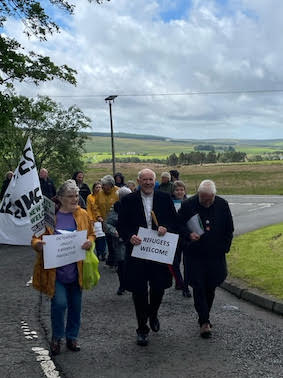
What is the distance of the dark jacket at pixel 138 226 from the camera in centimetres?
612

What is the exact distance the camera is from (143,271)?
614cm

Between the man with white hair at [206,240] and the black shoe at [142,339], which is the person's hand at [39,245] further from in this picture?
the man with white hair at [206,240]

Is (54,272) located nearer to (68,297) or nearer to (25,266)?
(68,297)

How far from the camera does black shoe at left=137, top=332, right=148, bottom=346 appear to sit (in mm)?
5910

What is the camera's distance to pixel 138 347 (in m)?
5.86

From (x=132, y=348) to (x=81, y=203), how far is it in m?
3.57

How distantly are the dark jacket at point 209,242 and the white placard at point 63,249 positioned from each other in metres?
1.34

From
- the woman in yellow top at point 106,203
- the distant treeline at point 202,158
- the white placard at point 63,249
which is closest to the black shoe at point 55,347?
the white placard at point 63,249

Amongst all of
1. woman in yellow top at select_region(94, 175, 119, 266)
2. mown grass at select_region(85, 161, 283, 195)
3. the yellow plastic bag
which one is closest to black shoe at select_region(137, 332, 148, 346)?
the yellow plastic bag

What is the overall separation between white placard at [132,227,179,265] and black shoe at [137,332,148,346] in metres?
0.85

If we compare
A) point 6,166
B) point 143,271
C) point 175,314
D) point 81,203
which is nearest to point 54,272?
point 143,271

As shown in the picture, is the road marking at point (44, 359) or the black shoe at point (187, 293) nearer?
the road marking at point (44, 359)

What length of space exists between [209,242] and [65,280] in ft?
5.99

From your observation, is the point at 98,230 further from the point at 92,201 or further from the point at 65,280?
the point at 65,280
